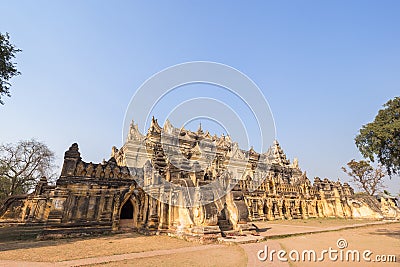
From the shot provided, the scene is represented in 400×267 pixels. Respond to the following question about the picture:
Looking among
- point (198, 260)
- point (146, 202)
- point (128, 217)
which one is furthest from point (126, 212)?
point (198, 260)

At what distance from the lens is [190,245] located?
1209 cm

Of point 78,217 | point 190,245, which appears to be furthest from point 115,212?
point 190,245

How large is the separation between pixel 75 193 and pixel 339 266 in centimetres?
1678

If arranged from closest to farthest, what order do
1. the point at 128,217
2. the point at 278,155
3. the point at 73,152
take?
the point at 73,152 < the point at 128,217 < the point at 278,155

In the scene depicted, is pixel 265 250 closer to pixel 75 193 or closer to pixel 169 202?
pixel 169 202

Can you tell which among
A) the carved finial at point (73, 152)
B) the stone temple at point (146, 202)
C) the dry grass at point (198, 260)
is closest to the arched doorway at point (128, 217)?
the stone temple at point (146, 202)

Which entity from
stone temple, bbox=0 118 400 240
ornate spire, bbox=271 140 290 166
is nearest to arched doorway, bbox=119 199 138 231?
stone temple, bbox=0 118 400 240

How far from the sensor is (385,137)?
14.9 metres

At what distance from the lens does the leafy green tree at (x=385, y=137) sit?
14.8 meters

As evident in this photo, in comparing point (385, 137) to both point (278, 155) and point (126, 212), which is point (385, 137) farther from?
point (278, 155)

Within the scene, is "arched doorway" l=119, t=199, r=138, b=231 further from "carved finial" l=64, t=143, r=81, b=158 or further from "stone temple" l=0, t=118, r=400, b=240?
"carved finial" l=64, t=143, r=81, b=158

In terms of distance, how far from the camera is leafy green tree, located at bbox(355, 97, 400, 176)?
14789 millimetres

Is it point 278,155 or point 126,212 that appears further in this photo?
point 278,155

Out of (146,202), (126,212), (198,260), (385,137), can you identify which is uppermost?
(385,137)
